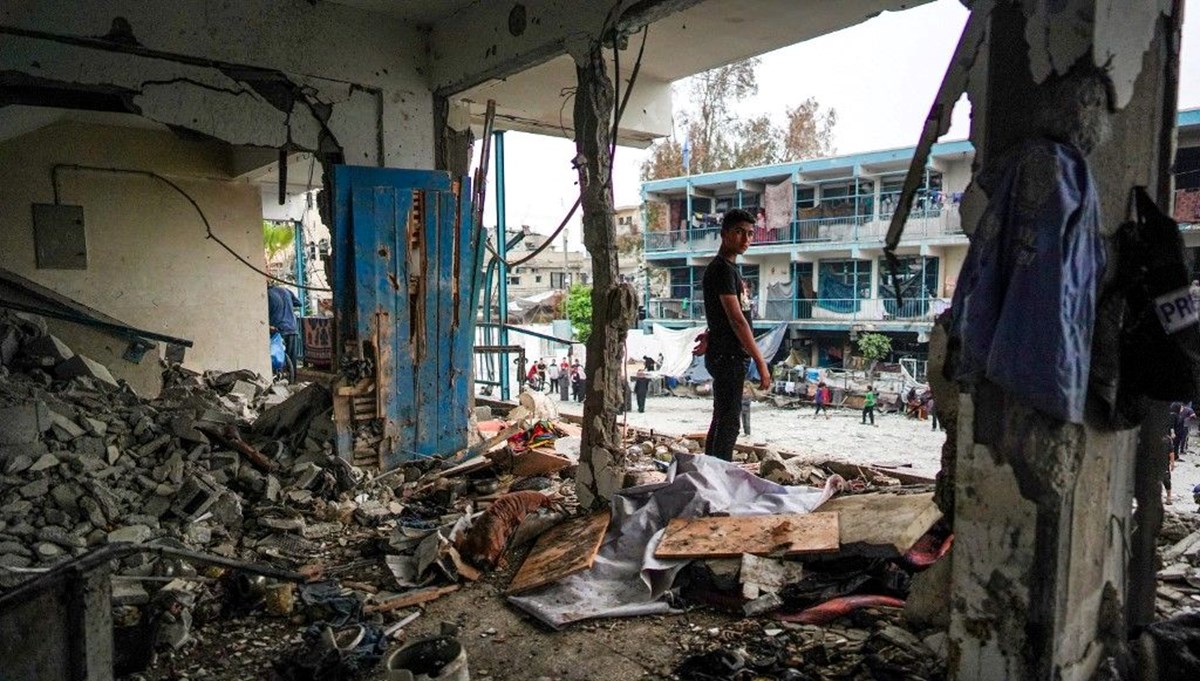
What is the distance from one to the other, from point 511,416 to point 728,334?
10.8 feet

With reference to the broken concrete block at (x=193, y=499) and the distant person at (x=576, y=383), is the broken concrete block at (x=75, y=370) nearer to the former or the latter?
the broken concrete block at (x=193, y=499)

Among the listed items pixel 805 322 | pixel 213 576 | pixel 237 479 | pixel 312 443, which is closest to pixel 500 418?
pixel 312 443

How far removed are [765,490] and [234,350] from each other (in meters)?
7.41

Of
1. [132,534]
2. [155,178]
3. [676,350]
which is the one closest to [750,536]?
[132,534]

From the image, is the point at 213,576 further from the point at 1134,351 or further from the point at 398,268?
the point at 1134,351

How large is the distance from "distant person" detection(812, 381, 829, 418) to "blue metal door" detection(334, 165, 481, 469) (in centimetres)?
1290

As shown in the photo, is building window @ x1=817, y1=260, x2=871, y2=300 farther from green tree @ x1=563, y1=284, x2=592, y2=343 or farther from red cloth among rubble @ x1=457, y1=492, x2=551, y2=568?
red cloth among rubble @ x1=457, y1=492, x2=551, y2=568

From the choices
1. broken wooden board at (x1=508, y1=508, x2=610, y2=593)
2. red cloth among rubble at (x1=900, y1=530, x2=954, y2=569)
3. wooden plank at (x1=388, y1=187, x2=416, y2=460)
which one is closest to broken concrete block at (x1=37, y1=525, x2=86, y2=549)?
wooden plank at (x1=388, y1=187, x2=416, y2=460)

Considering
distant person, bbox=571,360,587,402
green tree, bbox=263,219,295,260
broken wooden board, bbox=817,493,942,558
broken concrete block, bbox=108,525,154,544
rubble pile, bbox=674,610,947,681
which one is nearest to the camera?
rubble pile, bbox=674,610,947,681

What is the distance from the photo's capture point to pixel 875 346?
2072cm

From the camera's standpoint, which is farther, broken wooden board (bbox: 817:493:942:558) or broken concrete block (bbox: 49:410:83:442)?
broken concrete block (bbox: 49:410:83:442)

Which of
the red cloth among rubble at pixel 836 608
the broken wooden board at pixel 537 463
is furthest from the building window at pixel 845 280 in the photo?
the red cloth among rubble at pixel 836 608

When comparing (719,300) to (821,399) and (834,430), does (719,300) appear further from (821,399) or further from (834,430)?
(821,399)

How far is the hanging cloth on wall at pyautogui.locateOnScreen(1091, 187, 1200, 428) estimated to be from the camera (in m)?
1.99
